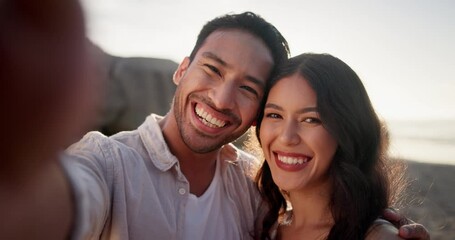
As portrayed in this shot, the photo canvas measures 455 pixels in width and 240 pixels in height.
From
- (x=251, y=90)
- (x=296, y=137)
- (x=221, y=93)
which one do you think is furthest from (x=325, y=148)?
(x=221, y=93)

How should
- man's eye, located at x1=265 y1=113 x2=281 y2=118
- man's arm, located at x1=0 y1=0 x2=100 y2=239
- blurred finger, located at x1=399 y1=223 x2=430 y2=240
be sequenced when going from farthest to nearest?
man's eye, located at x1=265 y1=113 x2=281 y2=118
blurred finger, located at x1=399 y1=223 x2=430 y2=240
man's arm, located at x1=0 y1=0 x2=100 y2=239

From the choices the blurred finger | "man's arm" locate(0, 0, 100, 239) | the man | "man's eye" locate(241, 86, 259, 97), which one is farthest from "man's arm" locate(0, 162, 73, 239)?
"man's eye" locate(241, 86, 259, 97)

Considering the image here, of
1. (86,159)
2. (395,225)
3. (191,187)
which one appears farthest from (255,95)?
(86,159)

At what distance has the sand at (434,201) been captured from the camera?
7984 mm

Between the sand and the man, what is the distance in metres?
2.50

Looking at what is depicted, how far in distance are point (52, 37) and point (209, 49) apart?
8.37ft

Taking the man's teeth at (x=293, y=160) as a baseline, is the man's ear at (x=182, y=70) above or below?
above

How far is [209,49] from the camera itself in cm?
292

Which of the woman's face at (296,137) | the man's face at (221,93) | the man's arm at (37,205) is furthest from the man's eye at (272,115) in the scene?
the man's arm at (37,205)

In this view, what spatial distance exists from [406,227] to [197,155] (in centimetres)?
121

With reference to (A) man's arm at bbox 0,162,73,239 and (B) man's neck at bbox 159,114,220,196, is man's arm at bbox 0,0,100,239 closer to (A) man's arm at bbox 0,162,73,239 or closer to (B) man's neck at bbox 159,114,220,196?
(A) man's arm at bbox 0,162,73,239

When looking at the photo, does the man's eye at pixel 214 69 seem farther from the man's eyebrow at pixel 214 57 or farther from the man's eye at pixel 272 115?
the man's eye at pixel 272 115

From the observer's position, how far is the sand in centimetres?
798

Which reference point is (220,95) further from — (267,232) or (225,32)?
(267,232)
